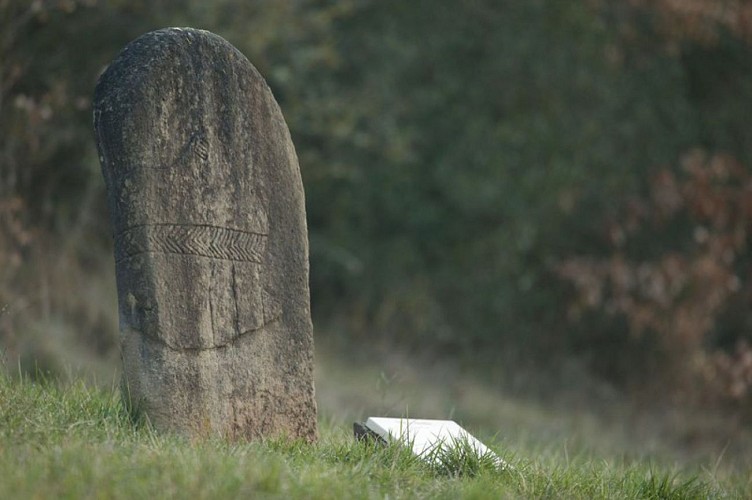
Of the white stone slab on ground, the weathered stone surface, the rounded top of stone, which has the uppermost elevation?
the rounded top of stone

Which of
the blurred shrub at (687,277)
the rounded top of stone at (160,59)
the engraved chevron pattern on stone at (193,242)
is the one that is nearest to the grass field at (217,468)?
the engraved chevron pattern on stone at (193,242)

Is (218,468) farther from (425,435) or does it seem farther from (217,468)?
→ (425,435)

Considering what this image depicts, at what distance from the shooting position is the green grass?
3725 mm

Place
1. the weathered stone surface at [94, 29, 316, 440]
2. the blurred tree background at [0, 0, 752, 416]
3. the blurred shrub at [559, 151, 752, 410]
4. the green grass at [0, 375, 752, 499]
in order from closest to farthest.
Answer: the green grass at [0, 375, 752, 499] → the weathered stone surface at [94, 29, 316, 440] → the blurred shrub at [559, 151, 752, 410] → the blurred tree background at [0, 0, 752, 416]

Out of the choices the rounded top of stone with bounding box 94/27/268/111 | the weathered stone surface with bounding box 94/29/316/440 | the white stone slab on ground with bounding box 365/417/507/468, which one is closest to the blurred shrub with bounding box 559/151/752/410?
the white stone slab on ground with bounding box 365/417/507/468

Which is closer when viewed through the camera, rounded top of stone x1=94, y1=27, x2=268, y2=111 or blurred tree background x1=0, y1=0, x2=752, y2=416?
rounded top of stone x1=94, y1=27, x2=268, y2=111

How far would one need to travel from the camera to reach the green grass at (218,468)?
3725 millimetres

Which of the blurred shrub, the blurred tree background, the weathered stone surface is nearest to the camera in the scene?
the weathered stone surface

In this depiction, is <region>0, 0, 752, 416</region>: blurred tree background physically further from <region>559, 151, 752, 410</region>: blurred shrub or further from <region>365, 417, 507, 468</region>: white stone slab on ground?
<region>365, 417, 507, 468</region>: white stone slab on ground

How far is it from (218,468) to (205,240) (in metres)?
1.23

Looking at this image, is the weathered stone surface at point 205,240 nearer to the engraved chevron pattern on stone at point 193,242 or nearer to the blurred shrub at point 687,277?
the engraved chevron pattern on stone at point 193,242

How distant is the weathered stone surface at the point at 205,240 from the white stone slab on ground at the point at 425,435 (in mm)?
363

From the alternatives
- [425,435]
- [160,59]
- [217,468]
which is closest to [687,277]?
[425,435]

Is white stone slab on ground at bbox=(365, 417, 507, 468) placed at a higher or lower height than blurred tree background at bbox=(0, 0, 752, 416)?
lower
